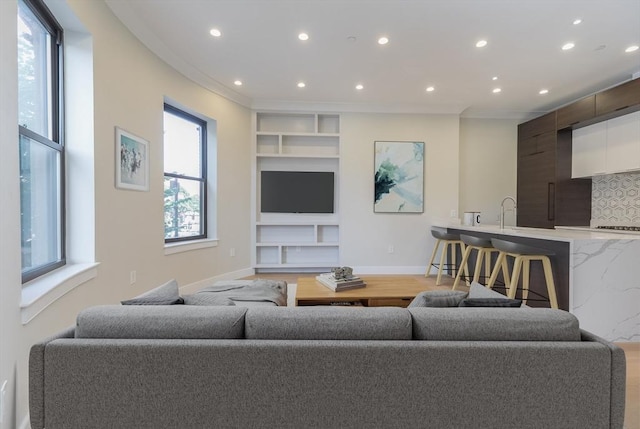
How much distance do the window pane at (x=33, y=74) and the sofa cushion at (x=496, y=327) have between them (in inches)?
101

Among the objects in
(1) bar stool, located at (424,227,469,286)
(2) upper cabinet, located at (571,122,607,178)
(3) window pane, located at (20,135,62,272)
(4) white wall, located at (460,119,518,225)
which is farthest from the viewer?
(4) white wall, located at (460,119,518,225)

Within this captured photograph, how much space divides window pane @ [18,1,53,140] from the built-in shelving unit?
304cm

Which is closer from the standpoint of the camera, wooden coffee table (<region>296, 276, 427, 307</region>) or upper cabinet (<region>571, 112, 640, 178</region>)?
wooden coffee table (<region>296, 276, 427, 307</region>)

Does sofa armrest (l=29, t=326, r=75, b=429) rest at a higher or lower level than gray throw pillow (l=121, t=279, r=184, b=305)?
lower

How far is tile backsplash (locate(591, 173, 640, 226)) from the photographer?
4098mm

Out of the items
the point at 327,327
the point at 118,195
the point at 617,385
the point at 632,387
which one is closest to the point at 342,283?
the point at 327,327

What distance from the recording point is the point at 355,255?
5129 millimetres

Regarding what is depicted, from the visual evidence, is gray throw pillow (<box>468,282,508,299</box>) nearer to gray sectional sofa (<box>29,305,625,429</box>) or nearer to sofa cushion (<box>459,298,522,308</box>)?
sofa cushion (<box>459,298,522,308</box>)

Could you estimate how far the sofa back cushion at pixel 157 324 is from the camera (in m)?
1.27

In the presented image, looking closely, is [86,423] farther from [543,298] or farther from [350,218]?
[350,218]

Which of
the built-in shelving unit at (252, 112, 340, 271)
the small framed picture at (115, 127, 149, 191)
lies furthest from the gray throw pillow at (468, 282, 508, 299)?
the built-in shelving unit at (252, 112, 340, 271)

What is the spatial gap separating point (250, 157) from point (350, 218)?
193 cm

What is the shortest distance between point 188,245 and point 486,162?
5.07m

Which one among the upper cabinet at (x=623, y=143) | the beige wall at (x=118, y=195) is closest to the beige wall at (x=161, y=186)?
the beige wall at (x=118, y=195)
